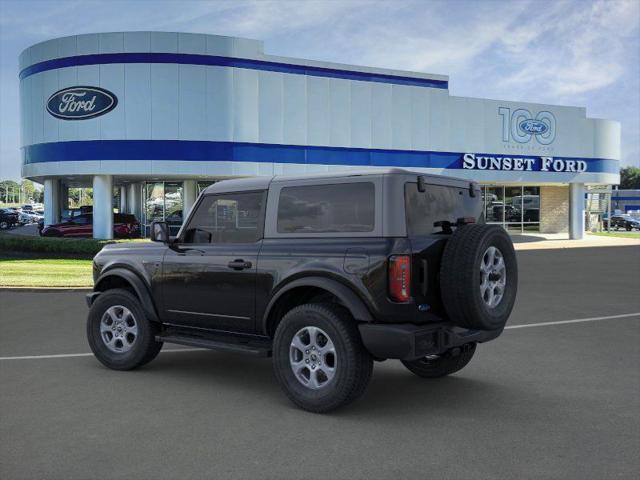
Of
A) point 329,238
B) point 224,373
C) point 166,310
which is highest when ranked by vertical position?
point 329,238

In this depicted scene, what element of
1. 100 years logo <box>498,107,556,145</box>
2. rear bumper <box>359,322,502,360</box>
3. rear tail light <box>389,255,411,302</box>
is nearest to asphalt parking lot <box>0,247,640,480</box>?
rear bumper <box>359,322,502,360</box>

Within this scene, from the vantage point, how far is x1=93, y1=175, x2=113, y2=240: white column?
31.7 m

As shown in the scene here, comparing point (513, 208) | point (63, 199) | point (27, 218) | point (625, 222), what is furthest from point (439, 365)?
point (27, 218)

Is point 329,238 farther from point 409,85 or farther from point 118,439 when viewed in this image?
point 409,85

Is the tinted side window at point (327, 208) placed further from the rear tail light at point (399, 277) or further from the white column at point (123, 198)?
the white column at point (123, 198)

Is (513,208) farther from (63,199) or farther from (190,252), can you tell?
(190,252)

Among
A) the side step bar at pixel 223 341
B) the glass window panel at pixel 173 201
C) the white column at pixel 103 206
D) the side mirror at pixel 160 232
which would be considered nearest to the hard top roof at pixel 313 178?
the side mirror at pixel 160 232

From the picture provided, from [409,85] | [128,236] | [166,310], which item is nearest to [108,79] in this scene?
[128,236]

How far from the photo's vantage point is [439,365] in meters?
6.45

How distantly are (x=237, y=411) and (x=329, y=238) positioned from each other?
160 cm

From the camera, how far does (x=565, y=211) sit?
45.5m

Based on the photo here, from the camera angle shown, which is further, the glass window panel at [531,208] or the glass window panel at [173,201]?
the glass window panel at [531,208]

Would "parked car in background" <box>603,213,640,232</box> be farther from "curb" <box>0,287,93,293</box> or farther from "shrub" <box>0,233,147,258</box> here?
"curb" <box>0,287,93,293</box>

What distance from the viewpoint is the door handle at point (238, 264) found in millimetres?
5941
